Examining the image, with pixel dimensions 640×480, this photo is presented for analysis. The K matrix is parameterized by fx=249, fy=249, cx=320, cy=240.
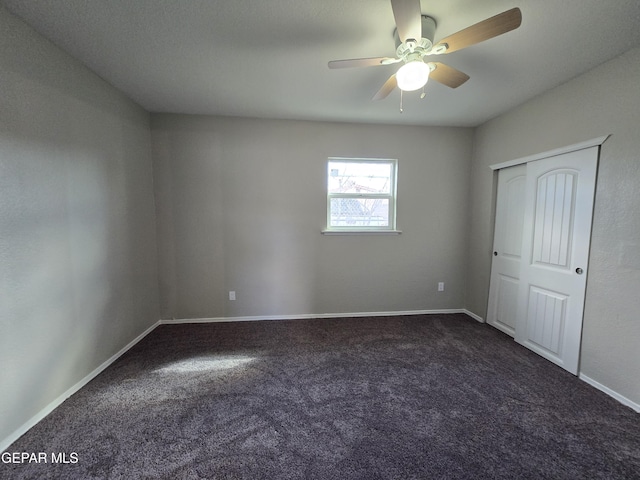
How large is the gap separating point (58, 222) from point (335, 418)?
2410 millimetres

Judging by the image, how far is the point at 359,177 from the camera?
132 inches

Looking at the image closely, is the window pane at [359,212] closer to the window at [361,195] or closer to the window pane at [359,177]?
the window at [361,195]

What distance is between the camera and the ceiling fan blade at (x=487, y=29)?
115 centimetres

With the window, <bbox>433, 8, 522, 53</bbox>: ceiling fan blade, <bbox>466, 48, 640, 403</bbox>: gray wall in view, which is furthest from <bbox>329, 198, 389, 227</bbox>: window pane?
<bbox>433, 8, 522, 53</bbox>: ceiling fan blade

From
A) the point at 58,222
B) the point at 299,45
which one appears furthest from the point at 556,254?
the point at 58,222

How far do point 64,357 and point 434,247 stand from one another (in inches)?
154

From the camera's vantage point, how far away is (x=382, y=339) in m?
2.77

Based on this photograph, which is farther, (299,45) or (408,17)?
(299,45)

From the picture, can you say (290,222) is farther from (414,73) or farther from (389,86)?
(414,73)

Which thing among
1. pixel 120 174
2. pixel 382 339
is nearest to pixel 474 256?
pixel 382 339

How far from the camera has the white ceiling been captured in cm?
145

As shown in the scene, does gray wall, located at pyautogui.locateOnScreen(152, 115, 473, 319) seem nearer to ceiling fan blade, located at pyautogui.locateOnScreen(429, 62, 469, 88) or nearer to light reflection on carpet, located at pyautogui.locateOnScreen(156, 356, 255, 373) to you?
light reflection on carpet, located at pyautogui.locateOnScreen(156, 356, 255, 373)

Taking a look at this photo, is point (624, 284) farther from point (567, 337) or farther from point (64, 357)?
point (64, 357)

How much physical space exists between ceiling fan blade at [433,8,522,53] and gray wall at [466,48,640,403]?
144 cm
